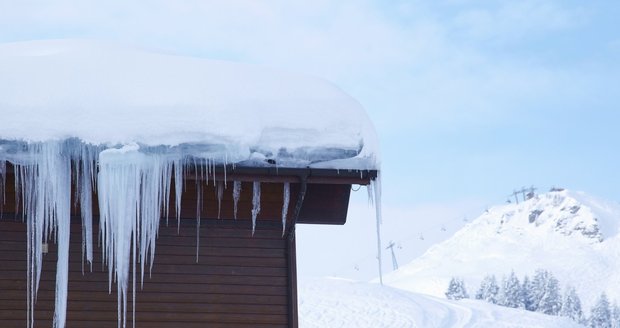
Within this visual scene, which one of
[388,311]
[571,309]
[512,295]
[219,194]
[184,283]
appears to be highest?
[219,194]

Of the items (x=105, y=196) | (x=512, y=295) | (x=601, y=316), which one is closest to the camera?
(x=105, y=196)

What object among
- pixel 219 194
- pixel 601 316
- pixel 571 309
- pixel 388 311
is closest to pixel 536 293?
pixel 571 309

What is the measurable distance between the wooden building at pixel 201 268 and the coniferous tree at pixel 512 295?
5665 centimetres

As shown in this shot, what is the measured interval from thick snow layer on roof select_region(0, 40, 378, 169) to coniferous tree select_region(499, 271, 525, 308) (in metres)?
57.2

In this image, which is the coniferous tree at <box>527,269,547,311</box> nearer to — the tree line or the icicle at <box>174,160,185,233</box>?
the tree line

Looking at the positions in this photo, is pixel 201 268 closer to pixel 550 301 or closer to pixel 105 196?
pixel 105 196

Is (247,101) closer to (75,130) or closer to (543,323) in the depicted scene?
(75,130)

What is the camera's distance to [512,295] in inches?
2490

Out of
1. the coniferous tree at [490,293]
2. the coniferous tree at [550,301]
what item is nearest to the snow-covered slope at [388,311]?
the coniferous tree at [550,301]

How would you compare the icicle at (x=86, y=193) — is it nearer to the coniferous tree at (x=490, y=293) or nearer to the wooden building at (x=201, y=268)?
the wooden building at (x=201, y=268)

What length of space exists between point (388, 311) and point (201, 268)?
94.1 feet

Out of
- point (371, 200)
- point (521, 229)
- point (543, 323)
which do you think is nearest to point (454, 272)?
point (521, 229)

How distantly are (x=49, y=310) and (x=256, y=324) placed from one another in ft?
5.00

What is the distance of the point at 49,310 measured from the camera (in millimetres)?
7422
